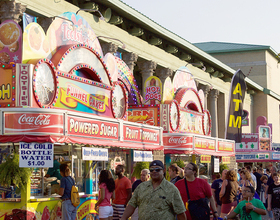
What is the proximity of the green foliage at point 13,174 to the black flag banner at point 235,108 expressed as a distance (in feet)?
52.9

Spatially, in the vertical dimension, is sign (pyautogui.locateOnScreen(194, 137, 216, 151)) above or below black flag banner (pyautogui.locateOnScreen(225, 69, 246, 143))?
below

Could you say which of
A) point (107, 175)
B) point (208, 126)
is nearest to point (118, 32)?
point (208, 126)

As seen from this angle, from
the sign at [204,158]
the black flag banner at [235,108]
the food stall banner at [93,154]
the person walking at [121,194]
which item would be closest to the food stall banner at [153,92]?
the sign at [204,158]

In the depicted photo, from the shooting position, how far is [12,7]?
56.5 feet

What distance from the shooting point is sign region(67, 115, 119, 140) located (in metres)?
12.8

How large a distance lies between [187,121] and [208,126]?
3.94 meters

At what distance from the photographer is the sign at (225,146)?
2635 centimetres

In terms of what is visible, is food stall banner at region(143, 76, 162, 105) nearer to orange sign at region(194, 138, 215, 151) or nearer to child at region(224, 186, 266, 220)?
orange sign at region(194, 138, 215, 151)

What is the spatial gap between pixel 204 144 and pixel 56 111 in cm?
1246

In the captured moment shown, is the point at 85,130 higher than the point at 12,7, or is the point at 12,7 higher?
the point at 12,7

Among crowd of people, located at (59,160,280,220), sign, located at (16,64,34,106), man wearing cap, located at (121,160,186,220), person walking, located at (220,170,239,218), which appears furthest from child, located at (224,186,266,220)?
sign, located at (16,64,34,106)

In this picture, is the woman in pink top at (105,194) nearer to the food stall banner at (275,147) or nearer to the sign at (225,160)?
the sign at (225,160)

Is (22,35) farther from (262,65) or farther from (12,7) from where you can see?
(262,65)

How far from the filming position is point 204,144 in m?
23.5
